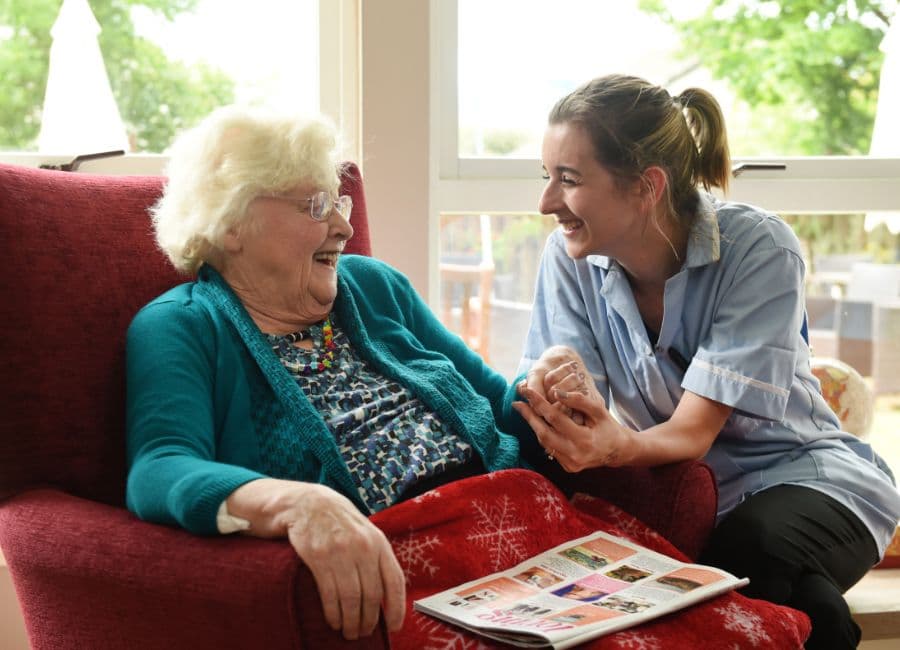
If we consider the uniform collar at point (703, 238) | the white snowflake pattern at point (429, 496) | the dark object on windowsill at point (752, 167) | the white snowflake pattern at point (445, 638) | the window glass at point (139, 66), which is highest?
the window glass at point (139, 66)

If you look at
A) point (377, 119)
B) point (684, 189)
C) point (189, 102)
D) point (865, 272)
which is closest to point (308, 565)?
point (684, 189)

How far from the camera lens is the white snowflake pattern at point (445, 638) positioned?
1.26 meters

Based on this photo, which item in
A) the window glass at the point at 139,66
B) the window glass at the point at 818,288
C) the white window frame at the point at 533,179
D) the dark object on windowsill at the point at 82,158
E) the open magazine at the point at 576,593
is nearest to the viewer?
the open magazine at the point at 576,593

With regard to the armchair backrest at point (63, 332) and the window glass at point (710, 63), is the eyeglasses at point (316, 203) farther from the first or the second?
the window glass at point (710, 63)

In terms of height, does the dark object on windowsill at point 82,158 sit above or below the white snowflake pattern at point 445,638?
above

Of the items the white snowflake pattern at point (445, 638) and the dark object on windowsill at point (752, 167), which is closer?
the white snowflake pattern at point (445, 638)

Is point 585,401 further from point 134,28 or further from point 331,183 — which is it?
point 134,28

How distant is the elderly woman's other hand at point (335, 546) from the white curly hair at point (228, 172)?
→ 0.55 m

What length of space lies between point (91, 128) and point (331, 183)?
90 cm

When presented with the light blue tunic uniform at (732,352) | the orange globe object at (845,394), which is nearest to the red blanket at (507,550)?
the light blue tunic uniform at (732,352)

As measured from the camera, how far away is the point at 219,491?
3.89ft

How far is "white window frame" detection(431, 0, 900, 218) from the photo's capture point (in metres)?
2.50

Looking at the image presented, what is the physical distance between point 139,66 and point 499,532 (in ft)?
5.02

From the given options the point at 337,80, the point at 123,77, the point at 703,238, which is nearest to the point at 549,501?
the point at 703,238
